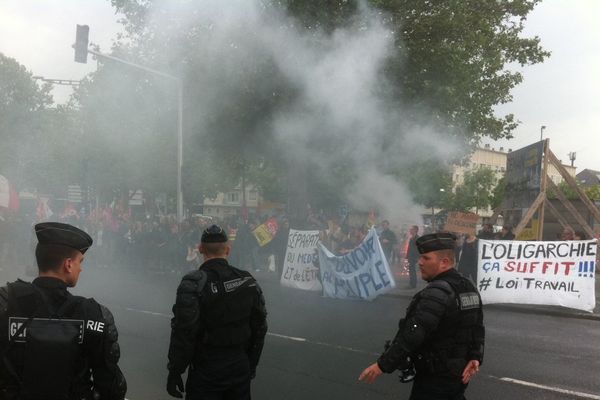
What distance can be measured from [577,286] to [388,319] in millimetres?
3201

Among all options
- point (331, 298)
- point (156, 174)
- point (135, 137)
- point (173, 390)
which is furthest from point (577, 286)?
point (156, 174)

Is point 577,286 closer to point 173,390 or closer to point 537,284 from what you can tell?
point 537,284

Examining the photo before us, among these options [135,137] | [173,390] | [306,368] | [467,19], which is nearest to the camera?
[173,390]

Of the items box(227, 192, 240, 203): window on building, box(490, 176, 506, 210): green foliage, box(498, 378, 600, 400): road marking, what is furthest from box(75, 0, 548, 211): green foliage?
box(227, 192, 240, 203): window on building

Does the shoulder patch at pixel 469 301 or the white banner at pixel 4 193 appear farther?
the white banner at pixel 4 193

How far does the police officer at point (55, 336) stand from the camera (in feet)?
6.32

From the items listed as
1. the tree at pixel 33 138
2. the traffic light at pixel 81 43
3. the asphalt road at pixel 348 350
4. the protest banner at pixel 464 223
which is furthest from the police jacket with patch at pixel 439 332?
the tree at pixel 33 138

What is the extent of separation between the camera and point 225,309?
2.95 m

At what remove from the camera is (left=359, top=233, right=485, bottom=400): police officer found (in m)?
2.78

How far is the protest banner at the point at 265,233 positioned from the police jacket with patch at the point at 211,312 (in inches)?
440

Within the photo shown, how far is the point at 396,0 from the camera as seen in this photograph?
12.9 m

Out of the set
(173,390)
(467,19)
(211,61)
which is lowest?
(173,390)

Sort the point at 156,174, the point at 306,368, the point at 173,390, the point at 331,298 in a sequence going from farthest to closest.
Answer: the point at 156,174 → the point at 331,298 → the point at 306,368 → the point at 173,390

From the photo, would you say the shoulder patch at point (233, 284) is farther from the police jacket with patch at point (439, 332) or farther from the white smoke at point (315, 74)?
the white smoke at point (315, 74)
